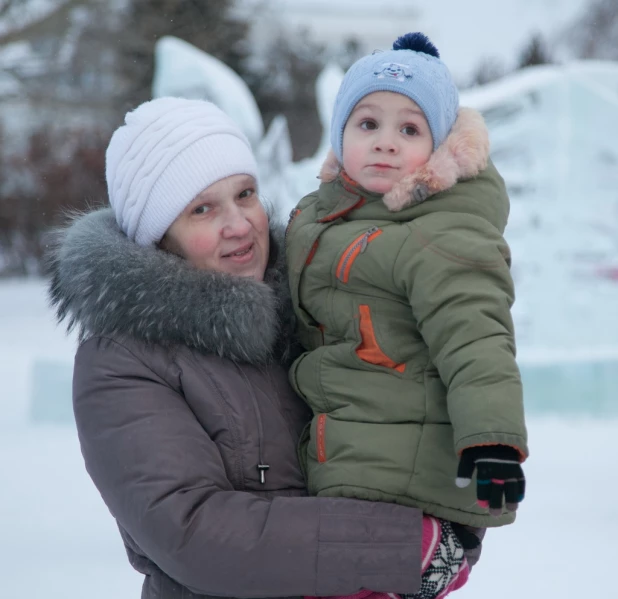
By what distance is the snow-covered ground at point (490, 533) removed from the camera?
3.75 meters

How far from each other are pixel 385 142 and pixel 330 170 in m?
0.20

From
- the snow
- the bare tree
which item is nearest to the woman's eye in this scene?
the snow

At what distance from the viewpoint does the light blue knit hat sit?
5.65 feet

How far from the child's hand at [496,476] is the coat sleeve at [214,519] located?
0.18 meters

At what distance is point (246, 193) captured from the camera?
1847 mm

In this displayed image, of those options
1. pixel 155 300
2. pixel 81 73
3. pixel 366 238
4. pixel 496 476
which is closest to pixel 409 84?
pixel 366 238

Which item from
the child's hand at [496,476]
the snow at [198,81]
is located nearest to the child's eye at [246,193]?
the child's hand at [496,476]

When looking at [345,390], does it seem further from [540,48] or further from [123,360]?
[540,48]

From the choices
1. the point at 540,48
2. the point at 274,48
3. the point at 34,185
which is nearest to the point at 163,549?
the point at 34,185

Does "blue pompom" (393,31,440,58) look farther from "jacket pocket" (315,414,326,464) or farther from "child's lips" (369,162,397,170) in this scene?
"jacket pocket" (315,414,326,464)

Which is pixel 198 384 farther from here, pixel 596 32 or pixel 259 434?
pixel 596 32

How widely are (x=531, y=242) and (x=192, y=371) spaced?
444 centimetres

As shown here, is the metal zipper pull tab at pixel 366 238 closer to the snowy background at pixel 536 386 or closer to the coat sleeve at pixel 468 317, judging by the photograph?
the coat sleeve at pixel 468 317

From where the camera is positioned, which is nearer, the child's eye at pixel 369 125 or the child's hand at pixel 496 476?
the child's hand at pixel 496 476
